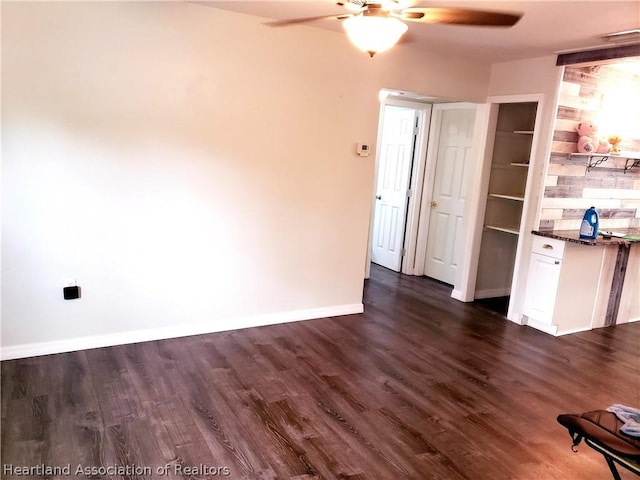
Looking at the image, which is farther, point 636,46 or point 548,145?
point 548,145

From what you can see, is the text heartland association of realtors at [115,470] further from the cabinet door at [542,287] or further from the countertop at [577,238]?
the countertop at [577,238]

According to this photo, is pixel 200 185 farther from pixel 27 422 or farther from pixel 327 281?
pixel 27 422

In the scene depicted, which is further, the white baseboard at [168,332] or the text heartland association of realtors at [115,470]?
the white baseboard at [168,332]

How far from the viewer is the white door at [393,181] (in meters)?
5.94

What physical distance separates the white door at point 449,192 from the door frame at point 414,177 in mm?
171

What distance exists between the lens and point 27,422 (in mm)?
2512

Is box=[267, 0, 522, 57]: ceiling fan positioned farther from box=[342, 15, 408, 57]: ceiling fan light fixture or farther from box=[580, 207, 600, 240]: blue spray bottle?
box=[580, 207, 600, 240]: blue spray bottle

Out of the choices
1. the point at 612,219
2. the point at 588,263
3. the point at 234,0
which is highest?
the point at 234,0

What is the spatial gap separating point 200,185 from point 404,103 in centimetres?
302

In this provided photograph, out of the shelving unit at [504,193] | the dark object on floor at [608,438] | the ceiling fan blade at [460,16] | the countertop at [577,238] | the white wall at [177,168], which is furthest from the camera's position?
the shelving unit at [504,193]

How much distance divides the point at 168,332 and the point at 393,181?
3631mm

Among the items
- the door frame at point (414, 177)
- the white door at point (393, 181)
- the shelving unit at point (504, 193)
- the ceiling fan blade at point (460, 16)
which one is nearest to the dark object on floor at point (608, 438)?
the ceiling fan blade at point (460, 16)

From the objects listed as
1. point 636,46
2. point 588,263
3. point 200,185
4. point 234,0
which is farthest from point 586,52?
point 200,185

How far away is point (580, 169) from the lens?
15.0 ft
